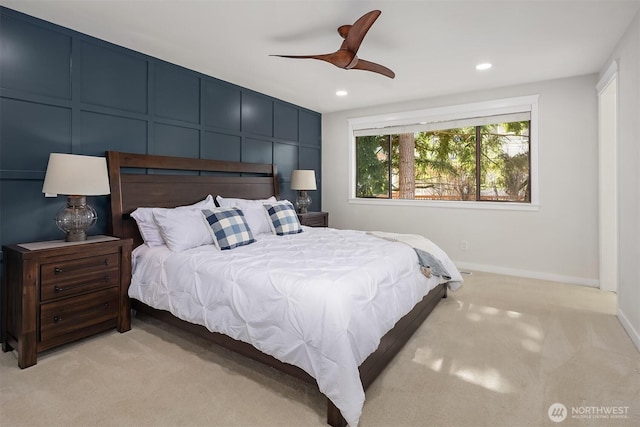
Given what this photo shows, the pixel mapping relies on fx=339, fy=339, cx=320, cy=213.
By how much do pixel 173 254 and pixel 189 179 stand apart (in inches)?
49.1

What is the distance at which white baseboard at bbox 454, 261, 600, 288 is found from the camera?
408 cm

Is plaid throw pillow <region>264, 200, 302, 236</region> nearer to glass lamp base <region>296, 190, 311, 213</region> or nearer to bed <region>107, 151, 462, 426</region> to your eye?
bed <region>107, 151, 462, 426</region>

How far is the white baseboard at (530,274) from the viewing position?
4078mm

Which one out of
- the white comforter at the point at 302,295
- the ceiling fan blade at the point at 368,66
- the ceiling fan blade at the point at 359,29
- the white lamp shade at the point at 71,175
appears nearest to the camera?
the white comforter at the point at 302,295

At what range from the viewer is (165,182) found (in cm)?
350

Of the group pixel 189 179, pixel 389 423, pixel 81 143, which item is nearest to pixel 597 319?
pixel 389 423

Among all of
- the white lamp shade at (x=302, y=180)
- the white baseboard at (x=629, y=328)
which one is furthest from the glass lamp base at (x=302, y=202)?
the white baseboard at (x=629, y=328)

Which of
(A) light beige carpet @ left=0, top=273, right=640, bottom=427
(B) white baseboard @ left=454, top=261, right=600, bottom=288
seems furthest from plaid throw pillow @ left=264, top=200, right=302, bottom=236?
(B) white baseboard @ left=454, top=261, right=600, bottom=288

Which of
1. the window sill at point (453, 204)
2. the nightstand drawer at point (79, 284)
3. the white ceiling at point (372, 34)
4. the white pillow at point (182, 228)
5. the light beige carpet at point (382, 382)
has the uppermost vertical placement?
the white ceiling at point (372, 34)

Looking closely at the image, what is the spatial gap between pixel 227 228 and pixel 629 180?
11.0 feet

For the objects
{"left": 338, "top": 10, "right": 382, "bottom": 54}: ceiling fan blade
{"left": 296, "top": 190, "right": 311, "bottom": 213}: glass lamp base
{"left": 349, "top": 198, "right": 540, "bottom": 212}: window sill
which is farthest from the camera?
{"left": 296, "top": 190, "right": 311, "bottom": 213}: glass lamp base

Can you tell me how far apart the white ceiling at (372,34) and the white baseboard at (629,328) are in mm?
2408

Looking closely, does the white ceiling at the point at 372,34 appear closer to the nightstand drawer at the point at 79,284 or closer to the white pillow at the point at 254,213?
the white pillow at the point at 254,213

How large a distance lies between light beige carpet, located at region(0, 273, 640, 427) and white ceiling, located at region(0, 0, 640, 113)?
250 cm
